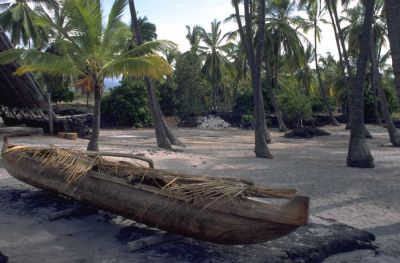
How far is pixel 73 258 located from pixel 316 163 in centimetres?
1024

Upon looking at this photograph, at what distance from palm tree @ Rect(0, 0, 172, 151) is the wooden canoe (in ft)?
21.7

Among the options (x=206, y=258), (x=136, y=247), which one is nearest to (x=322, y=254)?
(x=206, y=258)

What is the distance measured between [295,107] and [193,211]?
89.6 ft

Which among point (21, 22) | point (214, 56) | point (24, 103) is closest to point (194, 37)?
point (214, 56)

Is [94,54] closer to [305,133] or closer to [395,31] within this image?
[395,31]

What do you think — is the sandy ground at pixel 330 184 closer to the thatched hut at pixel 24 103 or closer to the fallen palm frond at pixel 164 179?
the fallen palm frond at pixel 164 179

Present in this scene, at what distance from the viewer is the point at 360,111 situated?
12.4 meters

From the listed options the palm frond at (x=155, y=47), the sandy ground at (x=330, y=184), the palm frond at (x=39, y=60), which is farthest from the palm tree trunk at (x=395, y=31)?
the palm frond at (x=39, y=60)

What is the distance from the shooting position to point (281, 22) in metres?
33.7

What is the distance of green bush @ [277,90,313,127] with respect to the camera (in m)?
31.2

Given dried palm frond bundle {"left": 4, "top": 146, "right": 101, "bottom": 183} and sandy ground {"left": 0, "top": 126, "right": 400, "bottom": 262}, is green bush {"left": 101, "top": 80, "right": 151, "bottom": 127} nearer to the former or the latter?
sandy ground {"left": 0, "top": 126, "right": 400, "bottom": 262}

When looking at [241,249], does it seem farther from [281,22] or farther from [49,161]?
[281,22]

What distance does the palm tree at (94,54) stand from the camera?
39.3 ft

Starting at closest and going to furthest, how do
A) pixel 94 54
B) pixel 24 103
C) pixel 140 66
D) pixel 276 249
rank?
pixel 276 249, pixel 140 66, pixel 94 54, pixel 24 103
